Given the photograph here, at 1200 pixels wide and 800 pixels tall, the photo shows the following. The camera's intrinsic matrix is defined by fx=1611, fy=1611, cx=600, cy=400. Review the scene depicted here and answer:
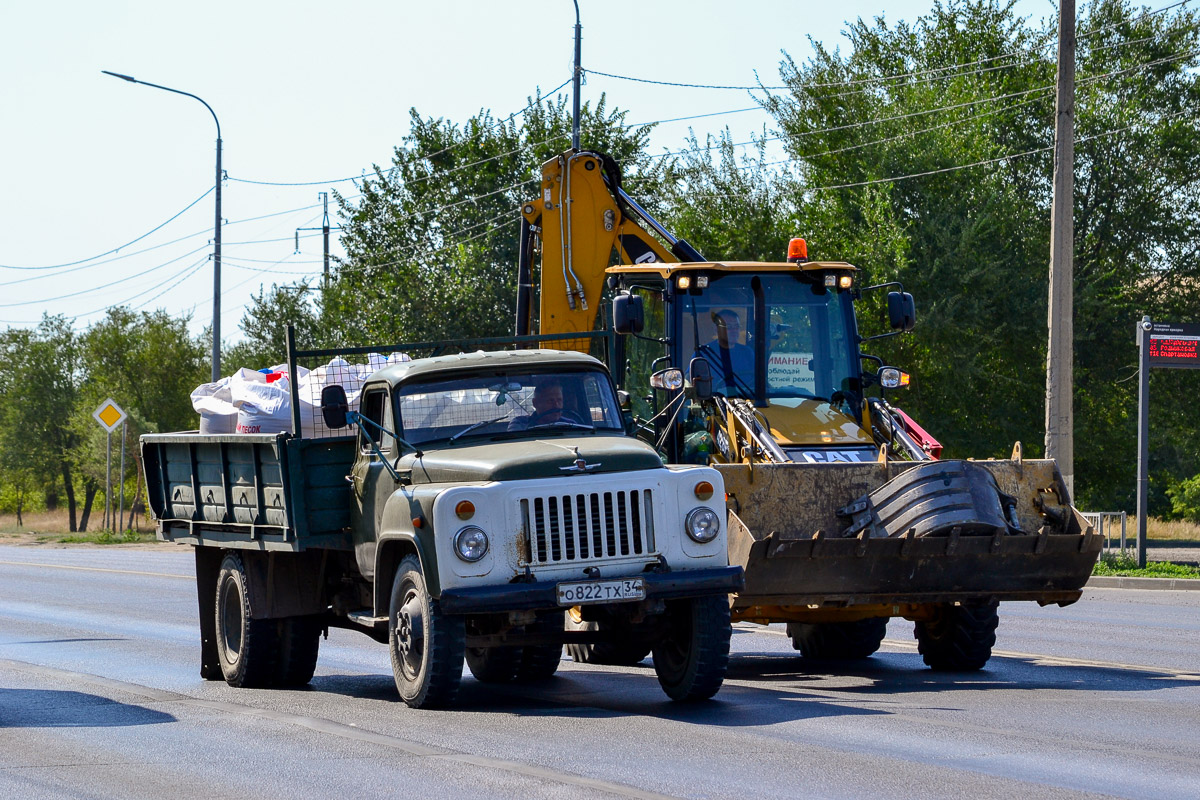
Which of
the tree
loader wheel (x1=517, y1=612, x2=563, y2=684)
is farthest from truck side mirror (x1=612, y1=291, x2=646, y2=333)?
the tree

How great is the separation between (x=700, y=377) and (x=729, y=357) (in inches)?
36.2

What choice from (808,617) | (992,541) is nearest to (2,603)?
(808,617)

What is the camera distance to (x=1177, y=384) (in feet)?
115

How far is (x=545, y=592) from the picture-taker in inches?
372

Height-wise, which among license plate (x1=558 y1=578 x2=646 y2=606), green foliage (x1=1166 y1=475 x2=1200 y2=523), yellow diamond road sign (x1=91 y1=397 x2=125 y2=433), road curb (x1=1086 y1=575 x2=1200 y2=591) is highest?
yellow diamond road sign (x1=91 y1=397 x2=125 y2=433)

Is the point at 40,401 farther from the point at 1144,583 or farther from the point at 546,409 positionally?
the point at 546,409

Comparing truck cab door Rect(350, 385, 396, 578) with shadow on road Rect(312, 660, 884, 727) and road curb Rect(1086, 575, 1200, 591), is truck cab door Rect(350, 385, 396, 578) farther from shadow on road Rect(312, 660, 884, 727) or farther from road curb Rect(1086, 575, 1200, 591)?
road curb Rect(1086, 575, 1200, 591)

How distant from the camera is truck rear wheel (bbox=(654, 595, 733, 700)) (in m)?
9.91

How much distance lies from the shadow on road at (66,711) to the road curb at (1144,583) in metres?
14.3

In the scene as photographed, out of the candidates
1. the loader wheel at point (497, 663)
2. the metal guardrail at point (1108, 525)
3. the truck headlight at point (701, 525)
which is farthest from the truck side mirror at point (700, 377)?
the metal guardrail at point (1108, 525)

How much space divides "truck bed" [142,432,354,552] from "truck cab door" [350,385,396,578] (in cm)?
21

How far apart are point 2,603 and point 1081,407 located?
22.6m

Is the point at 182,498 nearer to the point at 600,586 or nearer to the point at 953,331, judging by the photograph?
the point at 600,586

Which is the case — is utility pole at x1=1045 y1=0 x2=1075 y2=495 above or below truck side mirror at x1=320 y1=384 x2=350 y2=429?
above
